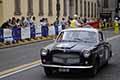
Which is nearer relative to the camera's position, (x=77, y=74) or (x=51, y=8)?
(x=77, y=74)

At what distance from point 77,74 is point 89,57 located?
1.15 m

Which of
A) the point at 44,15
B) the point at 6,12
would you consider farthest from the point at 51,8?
the point at 6,12

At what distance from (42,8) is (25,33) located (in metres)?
16.4

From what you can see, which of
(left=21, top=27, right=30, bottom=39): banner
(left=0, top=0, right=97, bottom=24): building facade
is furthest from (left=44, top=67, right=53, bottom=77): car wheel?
(left=0, top=0, right=97, bottom=24): building facade

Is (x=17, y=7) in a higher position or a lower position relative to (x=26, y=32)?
higher

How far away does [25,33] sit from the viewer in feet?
105

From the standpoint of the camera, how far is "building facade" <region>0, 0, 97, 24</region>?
38719 millimetres

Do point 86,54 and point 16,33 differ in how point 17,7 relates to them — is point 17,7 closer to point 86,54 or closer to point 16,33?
point 16,33

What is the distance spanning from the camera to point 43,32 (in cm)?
3647

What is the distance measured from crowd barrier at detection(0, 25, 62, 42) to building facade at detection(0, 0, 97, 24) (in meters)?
3.60

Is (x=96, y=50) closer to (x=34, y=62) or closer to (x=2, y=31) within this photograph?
(x=34, y=62)

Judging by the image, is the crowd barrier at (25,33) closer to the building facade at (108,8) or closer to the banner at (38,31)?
the banner at (38,31)

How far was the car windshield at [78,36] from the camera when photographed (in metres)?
14.5

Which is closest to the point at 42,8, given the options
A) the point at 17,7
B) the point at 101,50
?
the point at 17,7
